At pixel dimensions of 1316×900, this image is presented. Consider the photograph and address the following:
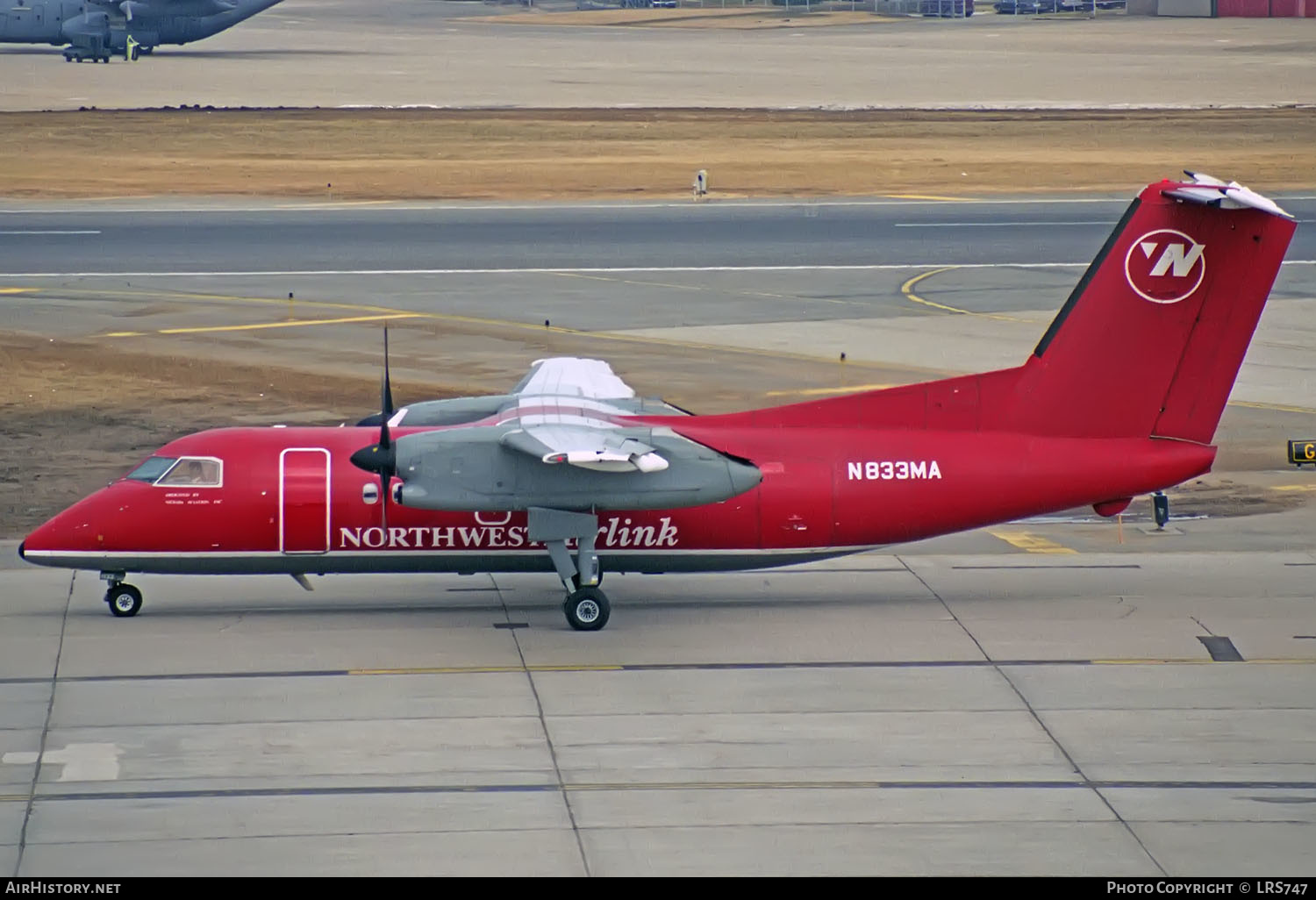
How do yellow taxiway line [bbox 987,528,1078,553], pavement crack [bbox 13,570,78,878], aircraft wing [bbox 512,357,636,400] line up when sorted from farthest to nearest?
yellow taxiway line [bbox 987,528,1078,553]
aircraft wing [bbox 512,357,636,400]
pavement crack [bbox 13,570,78,878]

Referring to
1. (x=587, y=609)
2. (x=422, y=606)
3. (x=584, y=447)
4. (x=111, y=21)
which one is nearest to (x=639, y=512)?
(x=587, y=609)

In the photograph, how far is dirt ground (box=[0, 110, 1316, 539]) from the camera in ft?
128

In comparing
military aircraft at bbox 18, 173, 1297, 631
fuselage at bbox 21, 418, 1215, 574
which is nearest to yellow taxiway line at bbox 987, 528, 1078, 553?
military aircraft at bbox 18, 173, 1297, 631

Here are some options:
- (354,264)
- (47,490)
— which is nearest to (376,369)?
(47,490)

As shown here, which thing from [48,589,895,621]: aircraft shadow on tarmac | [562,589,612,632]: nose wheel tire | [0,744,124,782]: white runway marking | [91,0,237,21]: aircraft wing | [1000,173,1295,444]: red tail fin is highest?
[91,0,237,21]: aircraft wing

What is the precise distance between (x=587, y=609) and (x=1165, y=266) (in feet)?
28.7

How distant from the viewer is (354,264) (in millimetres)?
52375

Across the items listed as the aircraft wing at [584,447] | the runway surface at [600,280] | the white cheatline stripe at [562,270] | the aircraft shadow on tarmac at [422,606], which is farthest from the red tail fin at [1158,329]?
the white cheatline stripe at [562,270]

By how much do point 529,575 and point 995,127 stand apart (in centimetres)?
6686

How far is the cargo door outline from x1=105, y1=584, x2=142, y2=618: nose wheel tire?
2224 mm

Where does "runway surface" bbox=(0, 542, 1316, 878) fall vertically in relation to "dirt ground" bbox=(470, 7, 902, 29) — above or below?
below

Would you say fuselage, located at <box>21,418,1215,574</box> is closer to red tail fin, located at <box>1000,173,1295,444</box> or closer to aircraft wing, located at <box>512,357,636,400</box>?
red tail fin, located at <box>1000,173,1295,444</box>

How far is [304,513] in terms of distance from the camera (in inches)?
867
